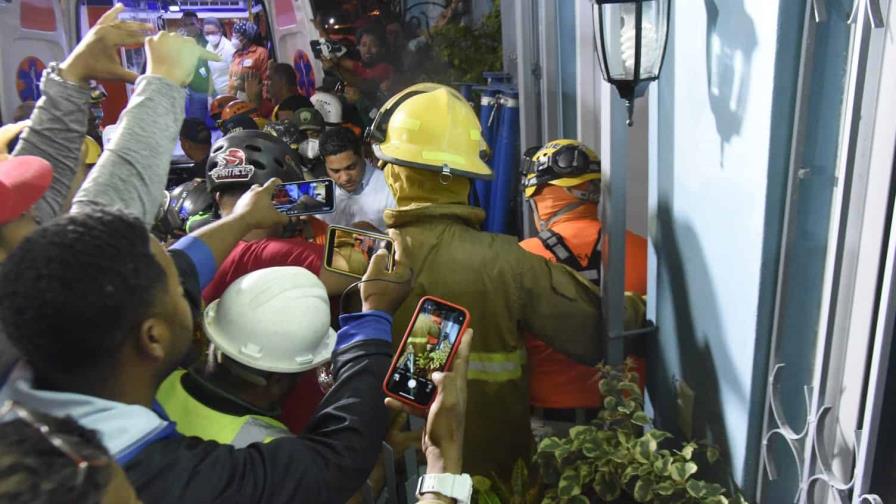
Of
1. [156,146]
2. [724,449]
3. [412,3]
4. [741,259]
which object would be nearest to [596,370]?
[724,449]

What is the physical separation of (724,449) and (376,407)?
110 cm

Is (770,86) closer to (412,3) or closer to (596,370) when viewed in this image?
(596,370)

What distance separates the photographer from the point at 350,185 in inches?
146

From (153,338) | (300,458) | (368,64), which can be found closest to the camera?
(153,338)

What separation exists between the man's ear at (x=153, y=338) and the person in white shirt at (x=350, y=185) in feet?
8.55

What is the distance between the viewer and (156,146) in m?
1.61

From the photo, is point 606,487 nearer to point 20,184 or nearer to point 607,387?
point 607,387

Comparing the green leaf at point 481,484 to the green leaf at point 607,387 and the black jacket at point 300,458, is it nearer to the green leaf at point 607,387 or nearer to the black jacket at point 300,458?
the green leaf at point 607,387

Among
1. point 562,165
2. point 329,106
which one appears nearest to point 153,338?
point 562,165

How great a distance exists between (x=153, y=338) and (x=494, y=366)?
1238 mm

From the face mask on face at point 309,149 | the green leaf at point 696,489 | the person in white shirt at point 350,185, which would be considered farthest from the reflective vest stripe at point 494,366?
the face mask on face at point 309,149

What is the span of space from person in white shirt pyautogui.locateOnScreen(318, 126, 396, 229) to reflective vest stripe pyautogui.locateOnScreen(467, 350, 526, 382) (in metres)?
1.73

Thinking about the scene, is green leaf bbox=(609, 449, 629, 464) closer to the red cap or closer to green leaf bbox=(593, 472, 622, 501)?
green leaf bbox=(593, 472, 622, 501)

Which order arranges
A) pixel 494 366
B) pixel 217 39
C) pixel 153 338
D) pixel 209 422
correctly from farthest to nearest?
pixel 217 39 < pixel 494 366 < pixel 209 422 < pixel 153 338
